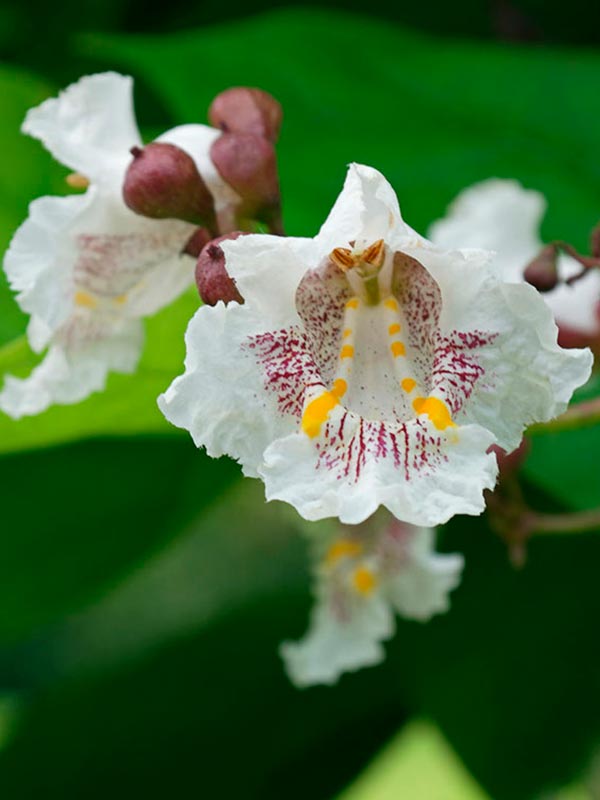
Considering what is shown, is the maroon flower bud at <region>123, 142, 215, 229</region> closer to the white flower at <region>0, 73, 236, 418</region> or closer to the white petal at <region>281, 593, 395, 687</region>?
the white flower at <region>0, 73, 236, 418</region>

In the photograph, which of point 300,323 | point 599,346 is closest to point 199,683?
point 599,346

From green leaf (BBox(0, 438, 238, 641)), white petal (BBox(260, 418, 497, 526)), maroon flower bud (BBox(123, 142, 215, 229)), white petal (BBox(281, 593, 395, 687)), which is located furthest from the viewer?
green leaf (BBox(0, 438, 238, 641))

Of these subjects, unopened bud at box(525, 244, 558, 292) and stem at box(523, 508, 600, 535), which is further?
stem at box(523, 508, 600, 535)

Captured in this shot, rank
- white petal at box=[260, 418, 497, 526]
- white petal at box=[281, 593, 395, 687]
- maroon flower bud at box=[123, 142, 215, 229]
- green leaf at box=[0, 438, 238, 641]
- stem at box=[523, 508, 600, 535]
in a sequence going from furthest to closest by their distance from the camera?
green leaf at box=[0, 438, 238, 641] → white petal at box=[281, 593, 395, 687] → stem at box=[523, 508, 600, 535] → maroon flower bud at box=[123, 142, 215, 229] → white petal at box=[260, 418, 497, 526]

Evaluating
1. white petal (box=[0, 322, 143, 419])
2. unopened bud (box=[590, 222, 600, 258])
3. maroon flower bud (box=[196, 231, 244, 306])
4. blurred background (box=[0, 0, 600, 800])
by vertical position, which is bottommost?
blurred background (box=[0, 0, 600, 800])

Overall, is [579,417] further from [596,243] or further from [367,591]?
[367,591]

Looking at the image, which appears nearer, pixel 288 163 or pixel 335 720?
pixel 288 163

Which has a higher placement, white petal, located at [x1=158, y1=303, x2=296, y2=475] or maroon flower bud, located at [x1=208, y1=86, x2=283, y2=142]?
maroon flower bud, located at [x1=208, y1=86, x2=283, y2=142]

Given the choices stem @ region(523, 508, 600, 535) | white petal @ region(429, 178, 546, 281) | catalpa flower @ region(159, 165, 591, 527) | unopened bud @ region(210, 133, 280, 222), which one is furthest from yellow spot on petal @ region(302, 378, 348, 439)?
white petal @ region(429, 178, 546, 281)

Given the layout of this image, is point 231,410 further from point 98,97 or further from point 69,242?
point 98,97
